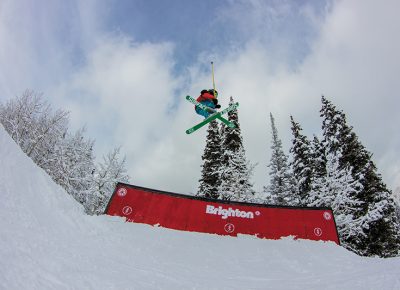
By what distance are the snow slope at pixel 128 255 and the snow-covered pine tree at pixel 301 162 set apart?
13.7m

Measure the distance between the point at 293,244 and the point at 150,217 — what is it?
5660mm

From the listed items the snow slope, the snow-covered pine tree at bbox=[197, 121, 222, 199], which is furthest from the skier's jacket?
the snow-covered pine tree at bbox=[197, 121, 222, 199]

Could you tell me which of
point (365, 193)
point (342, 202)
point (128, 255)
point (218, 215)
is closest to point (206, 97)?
point (218, 215)

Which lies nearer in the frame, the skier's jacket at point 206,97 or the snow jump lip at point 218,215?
the snow jump lip at point 218,215

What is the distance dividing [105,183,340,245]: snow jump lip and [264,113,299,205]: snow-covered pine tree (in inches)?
520

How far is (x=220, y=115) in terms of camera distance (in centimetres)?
1472

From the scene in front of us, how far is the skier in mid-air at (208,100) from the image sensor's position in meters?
14.3

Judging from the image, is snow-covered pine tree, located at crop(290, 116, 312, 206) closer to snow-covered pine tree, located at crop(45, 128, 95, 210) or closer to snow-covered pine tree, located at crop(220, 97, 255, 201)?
snow-covered pine tree, located at crop(220, 97, 255, 201)

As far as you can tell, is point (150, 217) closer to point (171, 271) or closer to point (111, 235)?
point (111, 235)

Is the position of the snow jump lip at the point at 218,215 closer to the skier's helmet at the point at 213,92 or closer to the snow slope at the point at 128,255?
the snow slope at the point at 128,255

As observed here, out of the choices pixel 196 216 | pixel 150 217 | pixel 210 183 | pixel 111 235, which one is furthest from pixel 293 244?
pixel 210 183

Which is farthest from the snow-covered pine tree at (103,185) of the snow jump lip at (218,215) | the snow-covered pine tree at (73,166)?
the snow jump lip at (218,215)

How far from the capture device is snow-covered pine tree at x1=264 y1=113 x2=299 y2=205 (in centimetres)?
2688

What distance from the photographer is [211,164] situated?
28297 millimetres
